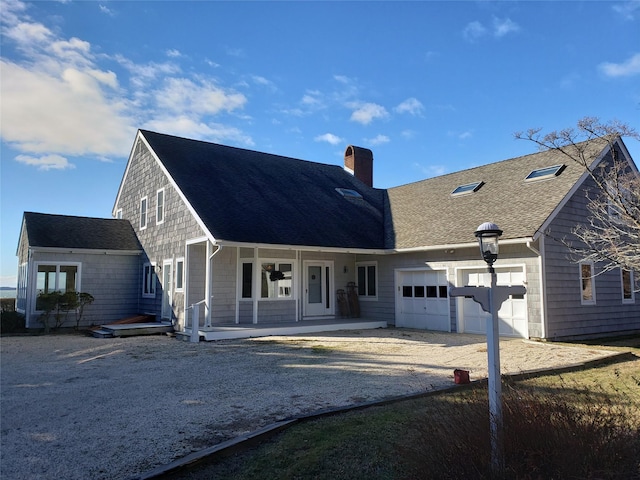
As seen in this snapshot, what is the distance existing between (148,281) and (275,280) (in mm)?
5563

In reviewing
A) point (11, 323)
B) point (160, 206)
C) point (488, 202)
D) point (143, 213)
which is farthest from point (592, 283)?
point (11, 323)

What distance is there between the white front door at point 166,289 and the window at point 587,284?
1323cm

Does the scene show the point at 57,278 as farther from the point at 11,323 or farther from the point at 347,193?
the point at 347,193

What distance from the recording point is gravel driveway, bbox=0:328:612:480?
15.9ft

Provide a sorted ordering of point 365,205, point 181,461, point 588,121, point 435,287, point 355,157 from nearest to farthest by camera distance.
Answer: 1. point 181,461
2. point 588,121
3. point 435,287
4. point 365,205
5. point 355,157

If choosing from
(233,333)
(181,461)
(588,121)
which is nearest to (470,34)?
(588,121)

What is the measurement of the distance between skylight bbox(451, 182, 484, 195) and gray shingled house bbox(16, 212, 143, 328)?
1283 centimetres

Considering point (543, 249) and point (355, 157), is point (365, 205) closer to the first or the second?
point (355, 157)

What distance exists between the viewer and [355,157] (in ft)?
74.4

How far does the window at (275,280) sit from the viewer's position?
15.4 metres

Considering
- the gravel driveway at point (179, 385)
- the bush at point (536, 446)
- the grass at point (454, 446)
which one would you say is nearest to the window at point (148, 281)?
the gravel driveway at point (179, 385)

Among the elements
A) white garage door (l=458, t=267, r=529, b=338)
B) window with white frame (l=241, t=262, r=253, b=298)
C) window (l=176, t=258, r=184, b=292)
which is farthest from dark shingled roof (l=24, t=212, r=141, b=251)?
white garage door (l=458, t=267, r=529, b=338)

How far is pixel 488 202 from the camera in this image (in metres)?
15.1

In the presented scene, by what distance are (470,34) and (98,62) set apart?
34.2 feet
